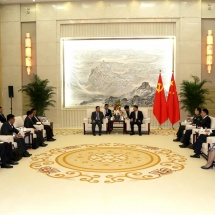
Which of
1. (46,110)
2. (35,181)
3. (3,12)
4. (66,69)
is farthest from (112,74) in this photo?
(35,181)

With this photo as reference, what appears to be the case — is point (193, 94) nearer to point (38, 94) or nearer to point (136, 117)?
point (136, 117)

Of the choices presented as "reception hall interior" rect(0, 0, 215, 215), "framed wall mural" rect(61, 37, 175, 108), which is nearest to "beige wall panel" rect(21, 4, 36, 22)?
"reception hall interior" rect(0, 0, 215, 215)

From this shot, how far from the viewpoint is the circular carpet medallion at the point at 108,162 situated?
20.7 feet

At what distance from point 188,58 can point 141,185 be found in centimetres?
922

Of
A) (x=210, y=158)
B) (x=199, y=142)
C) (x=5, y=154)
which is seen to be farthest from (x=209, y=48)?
(x=5, y=154)

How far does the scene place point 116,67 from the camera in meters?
14.0

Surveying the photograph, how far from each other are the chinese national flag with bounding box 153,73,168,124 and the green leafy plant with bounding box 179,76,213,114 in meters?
0.87

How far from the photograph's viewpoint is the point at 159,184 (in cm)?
566

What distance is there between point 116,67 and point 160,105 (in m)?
2.70

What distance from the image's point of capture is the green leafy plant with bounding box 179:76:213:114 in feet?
41.9

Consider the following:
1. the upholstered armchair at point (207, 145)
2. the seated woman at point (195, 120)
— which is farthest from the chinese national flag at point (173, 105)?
the upholstered armchair at point (207, 145)

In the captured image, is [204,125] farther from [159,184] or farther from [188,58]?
[188,58]

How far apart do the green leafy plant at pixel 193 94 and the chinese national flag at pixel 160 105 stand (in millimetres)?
866

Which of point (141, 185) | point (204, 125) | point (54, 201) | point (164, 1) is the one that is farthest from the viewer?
point (164, 1)
